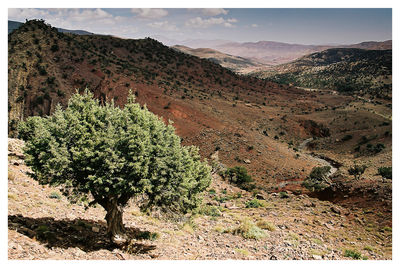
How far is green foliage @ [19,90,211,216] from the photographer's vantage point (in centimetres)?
966

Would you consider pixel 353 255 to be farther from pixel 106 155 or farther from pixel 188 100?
pixel 188 100

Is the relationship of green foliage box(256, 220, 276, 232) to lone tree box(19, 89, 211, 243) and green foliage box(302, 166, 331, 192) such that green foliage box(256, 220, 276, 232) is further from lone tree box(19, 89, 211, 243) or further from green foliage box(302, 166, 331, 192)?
green foliage box(302, 166, 331, 192)

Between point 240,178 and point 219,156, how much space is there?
5145 mm

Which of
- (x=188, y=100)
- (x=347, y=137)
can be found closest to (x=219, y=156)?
(x=188, y=100)

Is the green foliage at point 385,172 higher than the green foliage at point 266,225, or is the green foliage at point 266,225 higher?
the green foliage at point 385,172

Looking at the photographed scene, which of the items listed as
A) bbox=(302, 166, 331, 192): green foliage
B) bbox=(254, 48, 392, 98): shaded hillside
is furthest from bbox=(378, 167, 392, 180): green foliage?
bbox=(254, 48, 392, 98): shaded hillside

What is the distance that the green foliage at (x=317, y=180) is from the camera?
89.9 feet

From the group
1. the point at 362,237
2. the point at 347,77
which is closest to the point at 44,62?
the point at 362,237

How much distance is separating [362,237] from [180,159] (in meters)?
13.9

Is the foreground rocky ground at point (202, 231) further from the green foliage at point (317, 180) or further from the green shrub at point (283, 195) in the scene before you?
the green foliage at point (317, 180)

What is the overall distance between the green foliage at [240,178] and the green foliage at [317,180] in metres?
5.76

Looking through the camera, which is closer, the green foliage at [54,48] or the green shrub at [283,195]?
the green shrub at [283,195]

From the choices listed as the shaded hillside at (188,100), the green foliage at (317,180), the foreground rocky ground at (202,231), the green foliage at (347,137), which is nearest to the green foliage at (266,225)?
the foreground rocky ground at (202,231)

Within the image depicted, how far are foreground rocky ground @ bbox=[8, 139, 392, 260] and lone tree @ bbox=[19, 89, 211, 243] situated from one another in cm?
184
